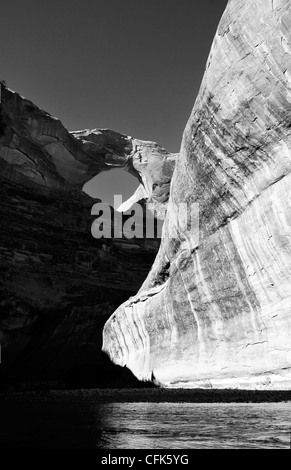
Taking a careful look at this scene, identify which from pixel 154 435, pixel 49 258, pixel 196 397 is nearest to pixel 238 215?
pixel 196 397

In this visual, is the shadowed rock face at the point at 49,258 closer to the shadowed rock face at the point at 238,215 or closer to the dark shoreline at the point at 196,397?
the shadowed rock face at the point at 238,215

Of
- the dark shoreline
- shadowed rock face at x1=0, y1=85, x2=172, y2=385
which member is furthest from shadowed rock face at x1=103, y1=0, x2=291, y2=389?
shadowed rock face at x1=0, y1=85, x2=172, y2=385

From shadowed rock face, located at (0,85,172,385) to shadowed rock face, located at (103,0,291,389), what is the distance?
911 inches

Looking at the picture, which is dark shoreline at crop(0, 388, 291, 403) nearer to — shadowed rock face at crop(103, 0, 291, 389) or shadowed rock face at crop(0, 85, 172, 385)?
shadowed rock face at crop(103, 0, 291, 389)

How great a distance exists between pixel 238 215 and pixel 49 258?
1481 inches

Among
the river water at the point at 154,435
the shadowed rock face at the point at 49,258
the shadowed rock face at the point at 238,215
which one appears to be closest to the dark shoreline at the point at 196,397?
the shadowed rock face at the point at 238,215

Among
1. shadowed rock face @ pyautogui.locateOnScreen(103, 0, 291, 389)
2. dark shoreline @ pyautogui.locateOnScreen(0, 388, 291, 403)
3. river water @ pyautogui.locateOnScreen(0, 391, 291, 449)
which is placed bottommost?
river water @ pyautogui.locateOnScreen(0, 391, 291, 449)

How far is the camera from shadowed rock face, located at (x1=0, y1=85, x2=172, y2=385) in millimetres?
50156

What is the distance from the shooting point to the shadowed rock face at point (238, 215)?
1855cm

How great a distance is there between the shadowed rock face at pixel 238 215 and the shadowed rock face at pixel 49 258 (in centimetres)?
2314

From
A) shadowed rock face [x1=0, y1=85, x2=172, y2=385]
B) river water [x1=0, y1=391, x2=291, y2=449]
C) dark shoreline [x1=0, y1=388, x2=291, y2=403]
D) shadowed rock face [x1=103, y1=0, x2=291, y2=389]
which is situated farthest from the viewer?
shadowed rock face [x1=0, y1=85, x2=172, y2=385]

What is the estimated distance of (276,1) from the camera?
1784cm

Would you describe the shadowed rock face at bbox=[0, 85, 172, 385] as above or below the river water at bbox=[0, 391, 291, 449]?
above
